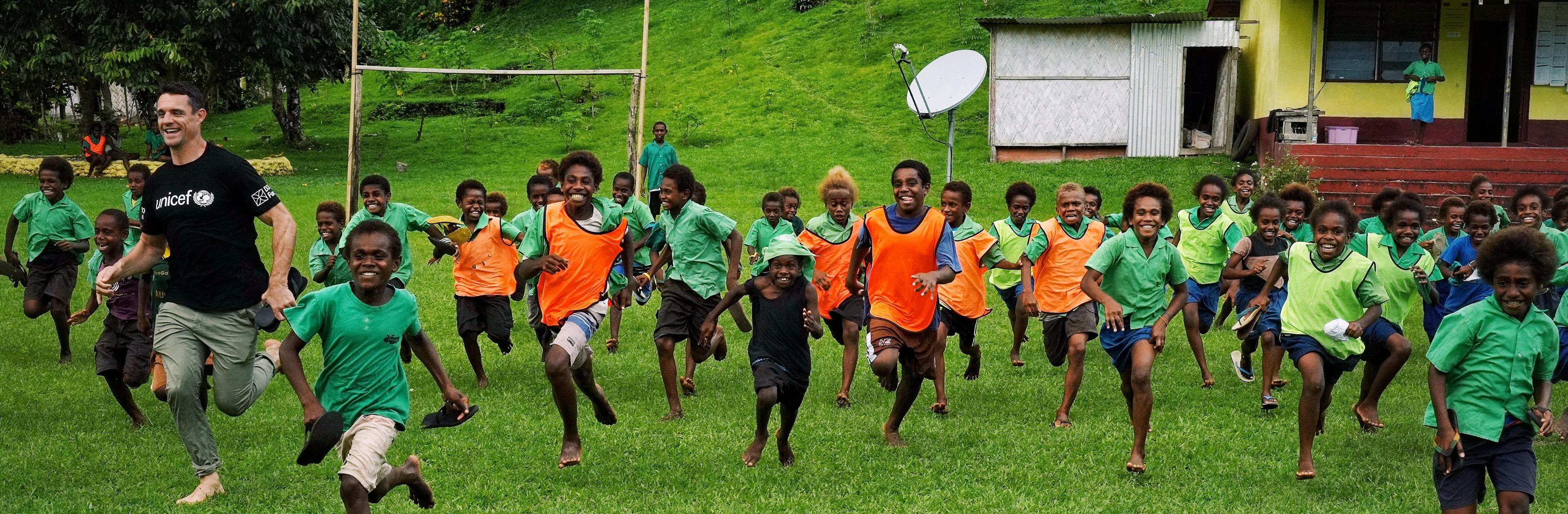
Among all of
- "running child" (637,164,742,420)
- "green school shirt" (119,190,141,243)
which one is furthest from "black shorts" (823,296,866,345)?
"green school shirt" (119,190,141,243)

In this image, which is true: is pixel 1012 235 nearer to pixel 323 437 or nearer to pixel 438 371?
pixel 438 371

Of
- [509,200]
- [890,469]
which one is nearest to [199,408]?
[890,469]

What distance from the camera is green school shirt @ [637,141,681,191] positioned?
18.7m

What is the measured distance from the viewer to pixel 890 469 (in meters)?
7.28

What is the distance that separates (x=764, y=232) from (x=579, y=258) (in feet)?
11.0

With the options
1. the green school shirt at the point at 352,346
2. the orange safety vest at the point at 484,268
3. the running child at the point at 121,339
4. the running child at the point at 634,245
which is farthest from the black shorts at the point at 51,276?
the green school shirt at the point at 352,346

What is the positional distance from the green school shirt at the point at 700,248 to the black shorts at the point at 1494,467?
15.4 feet

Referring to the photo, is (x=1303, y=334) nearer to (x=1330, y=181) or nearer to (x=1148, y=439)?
(x=1148, y=439)

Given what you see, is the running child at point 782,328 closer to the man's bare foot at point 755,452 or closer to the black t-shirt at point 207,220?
the man's bare foot at point 755,452

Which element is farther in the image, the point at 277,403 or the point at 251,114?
the point at 251,114

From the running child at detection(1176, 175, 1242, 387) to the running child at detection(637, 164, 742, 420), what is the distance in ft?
12.1

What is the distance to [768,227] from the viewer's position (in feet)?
35.9

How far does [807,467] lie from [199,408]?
10.2ft

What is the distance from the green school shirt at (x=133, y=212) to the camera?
9.34 m
